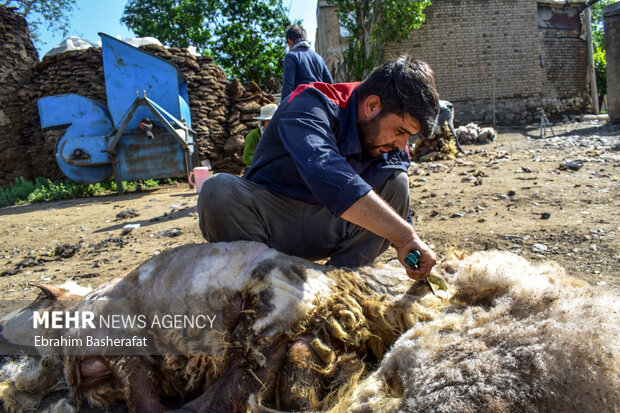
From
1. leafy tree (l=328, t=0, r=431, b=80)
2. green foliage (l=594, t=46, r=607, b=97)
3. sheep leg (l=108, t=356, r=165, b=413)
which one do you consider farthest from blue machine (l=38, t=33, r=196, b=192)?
green foliage (l=594, t=46, r=607, b=97)

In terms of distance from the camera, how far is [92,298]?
1685mm

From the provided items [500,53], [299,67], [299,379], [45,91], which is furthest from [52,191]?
[500,53]

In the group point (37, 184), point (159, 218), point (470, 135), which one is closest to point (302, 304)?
point (159, 218)

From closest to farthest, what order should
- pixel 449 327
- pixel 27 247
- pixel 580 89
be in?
pixel 449 327 → pixel 27 247 → pixel 580 89

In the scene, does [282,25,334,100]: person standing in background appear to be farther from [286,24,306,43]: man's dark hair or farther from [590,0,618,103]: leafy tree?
[590,0,618,103]: leafy tree

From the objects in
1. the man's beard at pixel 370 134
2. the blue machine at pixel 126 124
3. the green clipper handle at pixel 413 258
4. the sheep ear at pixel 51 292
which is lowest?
the sheep ear at pixel 51 292

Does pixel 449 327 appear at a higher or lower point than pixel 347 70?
lower

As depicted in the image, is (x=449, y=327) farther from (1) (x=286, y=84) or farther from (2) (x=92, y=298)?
(1) (x=286, y=84)

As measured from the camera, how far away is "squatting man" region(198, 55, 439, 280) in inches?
64.3

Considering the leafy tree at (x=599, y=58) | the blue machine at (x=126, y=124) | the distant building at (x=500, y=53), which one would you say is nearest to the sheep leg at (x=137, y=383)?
the blue machine at (x=126, y=124)

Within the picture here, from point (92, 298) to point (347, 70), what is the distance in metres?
13.9

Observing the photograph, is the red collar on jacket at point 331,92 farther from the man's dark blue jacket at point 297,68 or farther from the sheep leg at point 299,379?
the man's dark blue jacket at point 297,68

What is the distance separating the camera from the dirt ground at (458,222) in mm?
3091

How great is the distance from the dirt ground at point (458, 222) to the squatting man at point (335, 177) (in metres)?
1.02
